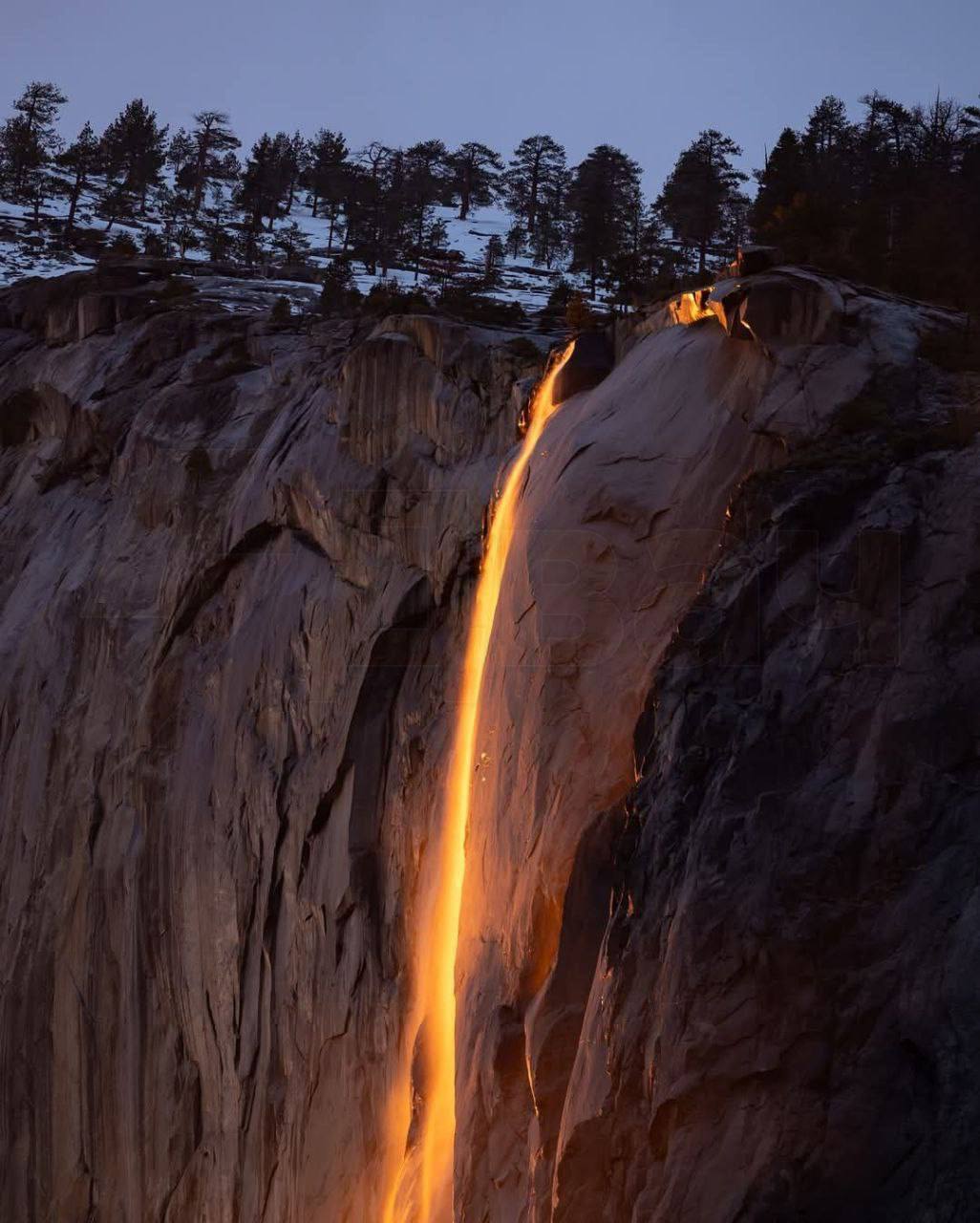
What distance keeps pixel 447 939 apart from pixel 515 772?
4.67 metres

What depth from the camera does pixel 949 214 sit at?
86.0 ft

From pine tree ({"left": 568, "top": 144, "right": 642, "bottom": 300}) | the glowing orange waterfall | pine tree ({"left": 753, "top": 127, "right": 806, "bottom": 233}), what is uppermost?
pine tree ({"left": 568, "top": 144, "right": 642, "bottom": 300})

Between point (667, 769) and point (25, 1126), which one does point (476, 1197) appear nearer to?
point (667, 769)

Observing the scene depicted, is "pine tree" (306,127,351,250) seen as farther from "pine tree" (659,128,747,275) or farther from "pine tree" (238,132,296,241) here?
"pine tree" (659,128,747,275)

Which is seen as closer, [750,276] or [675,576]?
[675,576]

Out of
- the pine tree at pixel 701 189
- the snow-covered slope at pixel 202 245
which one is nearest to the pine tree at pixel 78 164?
the snow-covered slope at pixel 202 245

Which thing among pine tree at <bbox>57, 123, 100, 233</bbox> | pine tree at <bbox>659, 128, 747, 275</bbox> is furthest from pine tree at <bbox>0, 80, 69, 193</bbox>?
pine tree at <bbox>659, 128, 747, 275</bbox>

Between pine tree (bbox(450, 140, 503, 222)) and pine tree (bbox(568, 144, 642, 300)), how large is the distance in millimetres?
14684

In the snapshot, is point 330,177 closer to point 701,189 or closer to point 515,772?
point 701,189

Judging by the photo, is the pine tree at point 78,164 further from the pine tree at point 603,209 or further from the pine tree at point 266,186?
the pine tree at point 603,209

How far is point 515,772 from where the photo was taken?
14.8 meters

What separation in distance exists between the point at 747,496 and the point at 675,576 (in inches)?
54.0

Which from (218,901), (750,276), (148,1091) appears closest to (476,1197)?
(750,276)

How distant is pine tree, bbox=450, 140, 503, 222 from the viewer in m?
75.8
